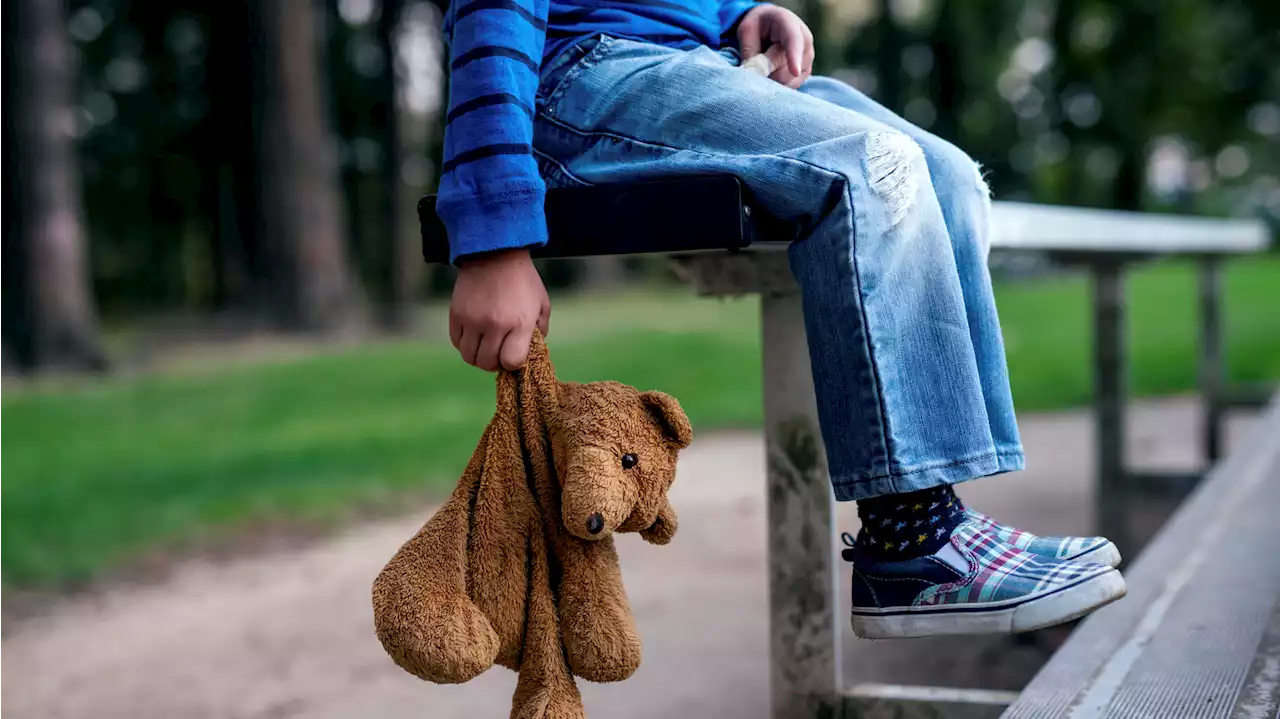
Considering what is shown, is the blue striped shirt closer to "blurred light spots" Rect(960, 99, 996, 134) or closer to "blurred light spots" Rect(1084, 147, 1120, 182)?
"blurred light spots" Rect(960, 99, 996, 134)

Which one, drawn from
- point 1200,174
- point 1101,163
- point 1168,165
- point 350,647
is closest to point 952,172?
point 350,647

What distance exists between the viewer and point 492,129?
4.37 feet

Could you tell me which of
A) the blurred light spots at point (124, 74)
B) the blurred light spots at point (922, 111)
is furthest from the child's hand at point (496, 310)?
the blurred light spots at point (124, 74)

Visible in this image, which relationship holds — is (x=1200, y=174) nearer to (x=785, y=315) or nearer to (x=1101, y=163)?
(x=1101, y=163)

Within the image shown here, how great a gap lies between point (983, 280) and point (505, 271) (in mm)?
546

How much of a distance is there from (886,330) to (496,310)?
0.40 meters

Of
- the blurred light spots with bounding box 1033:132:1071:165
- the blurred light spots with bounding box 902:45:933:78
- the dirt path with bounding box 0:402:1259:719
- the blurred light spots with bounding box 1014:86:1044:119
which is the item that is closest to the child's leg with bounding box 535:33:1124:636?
the dirt path with bounding box 0:402:1259:719

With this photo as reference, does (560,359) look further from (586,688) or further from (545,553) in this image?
(545,553)

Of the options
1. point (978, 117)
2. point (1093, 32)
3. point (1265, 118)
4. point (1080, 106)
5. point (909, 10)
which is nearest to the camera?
point (978, 117)

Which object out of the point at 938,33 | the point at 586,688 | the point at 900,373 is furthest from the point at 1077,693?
the point at 938,33

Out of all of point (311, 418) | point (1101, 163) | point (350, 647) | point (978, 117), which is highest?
point (978, 117)

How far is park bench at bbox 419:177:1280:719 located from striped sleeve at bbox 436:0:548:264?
85mm

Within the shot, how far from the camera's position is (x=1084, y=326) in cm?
1066

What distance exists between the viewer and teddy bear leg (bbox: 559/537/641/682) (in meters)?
1.27
